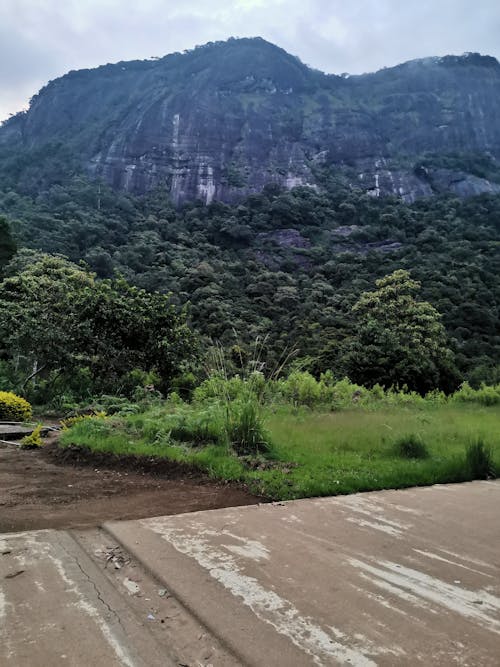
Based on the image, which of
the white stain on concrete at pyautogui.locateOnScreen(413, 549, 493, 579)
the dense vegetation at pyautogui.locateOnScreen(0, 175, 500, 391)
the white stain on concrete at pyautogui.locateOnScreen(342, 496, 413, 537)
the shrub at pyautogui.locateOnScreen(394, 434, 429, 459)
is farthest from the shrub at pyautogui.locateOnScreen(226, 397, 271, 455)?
the dense vegetation at pyautogui.locateOnScreen(0, 175, 500, 391)

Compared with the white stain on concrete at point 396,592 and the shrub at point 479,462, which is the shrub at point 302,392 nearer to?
the shrub at point 479,462

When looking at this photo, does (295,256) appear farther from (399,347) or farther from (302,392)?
(302,392)

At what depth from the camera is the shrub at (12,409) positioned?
349 inches

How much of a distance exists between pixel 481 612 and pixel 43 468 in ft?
15.2

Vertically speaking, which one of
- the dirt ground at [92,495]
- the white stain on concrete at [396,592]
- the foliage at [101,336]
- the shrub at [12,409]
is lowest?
the shrub at [12,409]

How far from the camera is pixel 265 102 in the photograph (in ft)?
326

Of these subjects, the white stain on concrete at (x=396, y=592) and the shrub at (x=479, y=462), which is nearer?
the white stain on concrete at (x=396, y=592)

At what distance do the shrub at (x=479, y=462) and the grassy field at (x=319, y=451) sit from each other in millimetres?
43

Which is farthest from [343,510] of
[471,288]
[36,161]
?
[36,161]

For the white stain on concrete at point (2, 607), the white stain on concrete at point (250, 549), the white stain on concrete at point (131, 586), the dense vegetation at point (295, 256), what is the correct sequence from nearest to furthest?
1. the white stain on concrete at point (2, 607)
2. the white stain on concrete at point (131, 586)
3. the white stain on concrete at point (250, 549)
4. the dense vegetation at point (295, 256)

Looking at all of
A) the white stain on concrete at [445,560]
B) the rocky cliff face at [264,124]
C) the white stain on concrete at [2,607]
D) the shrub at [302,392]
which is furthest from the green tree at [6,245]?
the rocky cliff face at [264,124]

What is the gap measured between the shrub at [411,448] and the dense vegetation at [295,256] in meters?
10.7

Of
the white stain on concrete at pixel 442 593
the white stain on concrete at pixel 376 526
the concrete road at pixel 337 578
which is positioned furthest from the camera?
the white stain on concrete at pixel 376 526

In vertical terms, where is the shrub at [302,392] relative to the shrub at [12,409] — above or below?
above
